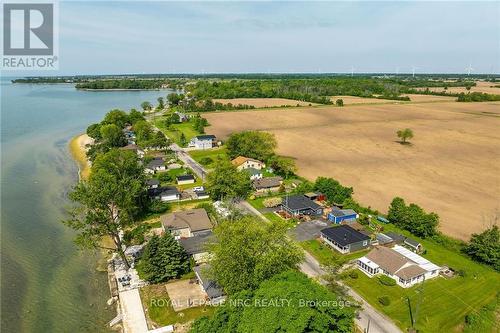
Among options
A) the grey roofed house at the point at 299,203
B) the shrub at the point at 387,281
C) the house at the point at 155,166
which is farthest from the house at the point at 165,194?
the shrub at the point at 387,281

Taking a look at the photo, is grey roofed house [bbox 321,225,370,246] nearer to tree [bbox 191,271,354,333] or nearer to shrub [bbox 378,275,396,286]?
shrub [bbox 378,275,396,286]

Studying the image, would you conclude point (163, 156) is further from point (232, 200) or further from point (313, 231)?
point (313, 231)

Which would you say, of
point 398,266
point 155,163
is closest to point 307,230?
point 398,266

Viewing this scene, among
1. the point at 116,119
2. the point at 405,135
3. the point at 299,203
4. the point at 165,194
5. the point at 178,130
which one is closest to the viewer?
the point at 299,203

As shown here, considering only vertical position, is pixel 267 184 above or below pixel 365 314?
above

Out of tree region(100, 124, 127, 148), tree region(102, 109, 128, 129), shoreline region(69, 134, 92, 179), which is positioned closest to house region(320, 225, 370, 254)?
shoreline region(69, 134, 92, 179)

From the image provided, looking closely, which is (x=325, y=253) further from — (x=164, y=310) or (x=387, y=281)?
(x=164, y=310)

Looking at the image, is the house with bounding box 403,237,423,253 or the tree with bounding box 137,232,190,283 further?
the house with bounding box 403,237,423,253
